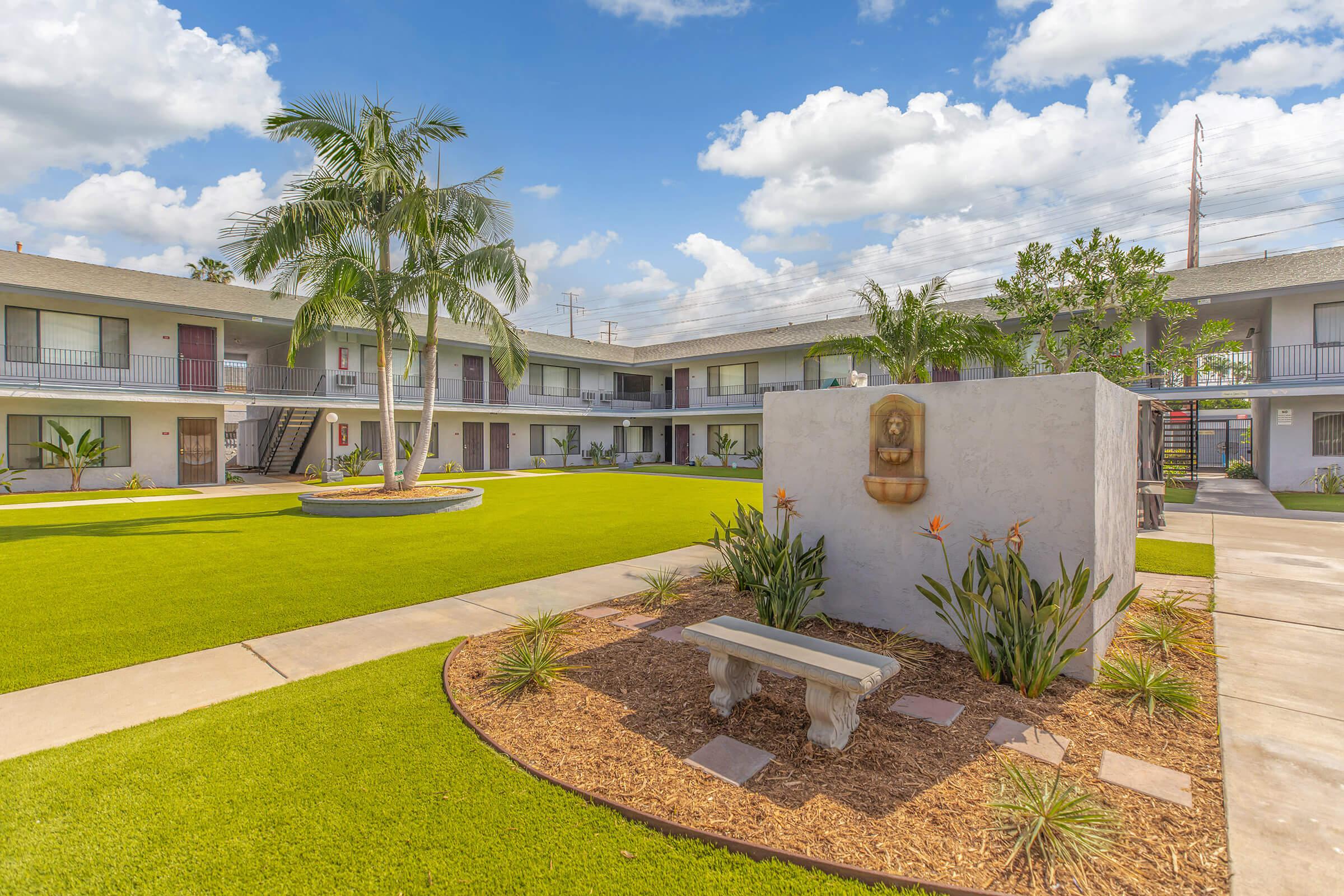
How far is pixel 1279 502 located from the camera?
14.9m

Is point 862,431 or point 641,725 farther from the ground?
point 862,431

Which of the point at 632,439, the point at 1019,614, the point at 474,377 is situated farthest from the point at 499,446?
the point at 1019,614

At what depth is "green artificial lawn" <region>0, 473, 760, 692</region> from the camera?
5.25m

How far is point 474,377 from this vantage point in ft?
94.3

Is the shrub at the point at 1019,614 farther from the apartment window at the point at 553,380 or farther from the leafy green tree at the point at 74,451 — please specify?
the apartment window at the point at 553,380

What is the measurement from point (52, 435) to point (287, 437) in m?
8.11

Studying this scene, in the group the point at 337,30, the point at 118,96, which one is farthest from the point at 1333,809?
the point at 118,96

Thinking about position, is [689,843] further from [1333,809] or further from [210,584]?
[210,584]

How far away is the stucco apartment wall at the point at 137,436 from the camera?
17.7m

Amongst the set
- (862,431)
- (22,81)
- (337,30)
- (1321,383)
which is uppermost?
(337,30)

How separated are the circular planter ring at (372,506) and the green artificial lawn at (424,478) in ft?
23.7

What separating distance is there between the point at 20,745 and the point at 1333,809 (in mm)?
6843

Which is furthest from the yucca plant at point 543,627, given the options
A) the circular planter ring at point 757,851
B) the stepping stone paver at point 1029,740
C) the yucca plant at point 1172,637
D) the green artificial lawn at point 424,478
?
the green artificial lawn at point 424,478

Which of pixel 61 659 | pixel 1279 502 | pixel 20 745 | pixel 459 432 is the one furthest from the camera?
pixel 459 432
